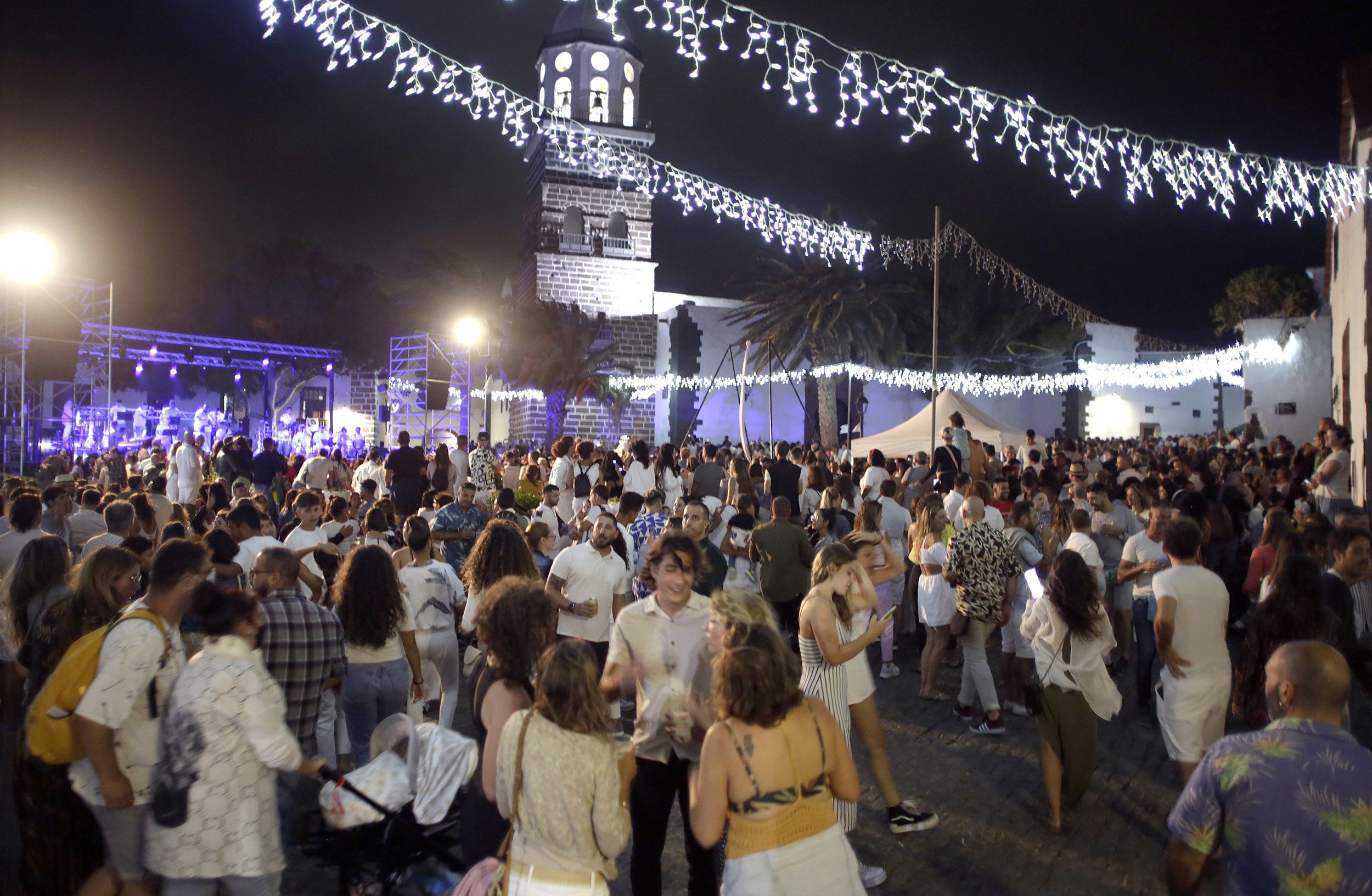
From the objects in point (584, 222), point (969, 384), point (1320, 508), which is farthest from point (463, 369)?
point (1320, 508)

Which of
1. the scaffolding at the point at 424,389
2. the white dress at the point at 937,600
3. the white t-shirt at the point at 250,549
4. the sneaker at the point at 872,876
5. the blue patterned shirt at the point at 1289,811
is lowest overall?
the sneaker at the point at 872,876

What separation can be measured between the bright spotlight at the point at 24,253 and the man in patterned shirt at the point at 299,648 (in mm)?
15986

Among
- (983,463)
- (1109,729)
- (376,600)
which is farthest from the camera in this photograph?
(983,463)

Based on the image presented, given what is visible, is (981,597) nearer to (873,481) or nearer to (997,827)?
(997,827)

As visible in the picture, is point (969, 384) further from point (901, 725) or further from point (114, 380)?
point (114, 380)

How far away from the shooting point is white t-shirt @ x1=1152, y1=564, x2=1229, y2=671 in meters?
4.29

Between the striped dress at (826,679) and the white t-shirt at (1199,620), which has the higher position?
the white t-shirt at (1199,620)

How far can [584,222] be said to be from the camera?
3005 cm

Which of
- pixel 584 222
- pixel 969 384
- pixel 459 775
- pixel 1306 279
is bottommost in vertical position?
pixel 459 775

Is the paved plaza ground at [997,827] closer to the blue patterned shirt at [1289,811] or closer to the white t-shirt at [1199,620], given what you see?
the white t-shirt at [1199,620]

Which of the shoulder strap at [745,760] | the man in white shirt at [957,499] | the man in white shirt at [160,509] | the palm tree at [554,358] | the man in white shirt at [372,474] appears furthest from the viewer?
the palm tree at [554,358]

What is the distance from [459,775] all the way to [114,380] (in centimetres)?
4081

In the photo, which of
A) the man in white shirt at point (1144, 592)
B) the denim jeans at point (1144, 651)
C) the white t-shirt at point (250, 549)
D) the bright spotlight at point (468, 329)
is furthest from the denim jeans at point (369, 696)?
the bright spotlight at point (468, 329)

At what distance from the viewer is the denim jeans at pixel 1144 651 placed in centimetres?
654
